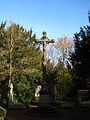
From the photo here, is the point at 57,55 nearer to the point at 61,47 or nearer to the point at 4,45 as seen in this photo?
the point at 61,47

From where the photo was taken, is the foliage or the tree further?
the foliage

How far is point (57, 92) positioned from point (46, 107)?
854 centimetres

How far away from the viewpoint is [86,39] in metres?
15.1

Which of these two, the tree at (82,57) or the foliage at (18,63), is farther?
the foliage at (18,63)

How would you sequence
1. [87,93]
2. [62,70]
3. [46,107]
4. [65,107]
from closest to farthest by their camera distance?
[46,107] → [65,107] → [87,93] → [62,70]

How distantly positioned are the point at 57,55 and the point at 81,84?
12062mm

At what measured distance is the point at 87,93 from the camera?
1883 cm

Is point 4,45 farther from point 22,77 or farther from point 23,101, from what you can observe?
point 23,101

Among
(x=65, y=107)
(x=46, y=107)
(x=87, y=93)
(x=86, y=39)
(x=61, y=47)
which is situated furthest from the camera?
(x=61, y=47)

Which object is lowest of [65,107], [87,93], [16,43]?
[65,107]

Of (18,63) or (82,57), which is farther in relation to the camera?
(18,63)

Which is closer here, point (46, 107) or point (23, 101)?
point (46, 107)

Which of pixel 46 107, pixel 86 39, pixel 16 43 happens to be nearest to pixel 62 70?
pixel 16 43

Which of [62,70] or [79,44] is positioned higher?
[79,44]
